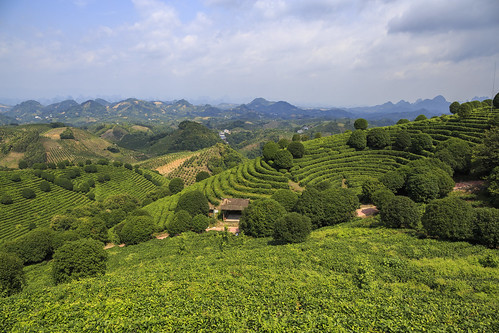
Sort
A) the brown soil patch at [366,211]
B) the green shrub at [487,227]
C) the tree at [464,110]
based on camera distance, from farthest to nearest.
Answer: the tree at [464,110] < the brown soil patch at [366,211] < the green shrub at [487,227]

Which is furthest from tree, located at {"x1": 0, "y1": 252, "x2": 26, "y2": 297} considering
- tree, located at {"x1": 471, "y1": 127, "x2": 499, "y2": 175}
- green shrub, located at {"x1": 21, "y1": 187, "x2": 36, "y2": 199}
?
tree, located at {"x1": 471, "y1": 127, "x2": 499, "y2": 175}

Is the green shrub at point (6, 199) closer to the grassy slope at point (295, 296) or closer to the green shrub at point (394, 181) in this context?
the grassy slope at point (295, 296)

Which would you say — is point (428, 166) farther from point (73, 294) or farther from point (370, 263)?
point (73, 294)

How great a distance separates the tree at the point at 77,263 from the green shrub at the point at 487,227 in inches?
1289

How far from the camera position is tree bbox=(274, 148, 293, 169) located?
160 feet

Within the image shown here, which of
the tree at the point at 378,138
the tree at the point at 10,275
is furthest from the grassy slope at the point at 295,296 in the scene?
the tree at the point at 378,138

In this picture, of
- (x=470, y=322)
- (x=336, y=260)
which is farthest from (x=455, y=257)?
(x=470, y=322)

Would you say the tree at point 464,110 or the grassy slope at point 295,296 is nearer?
the grassy slope at point 295,296

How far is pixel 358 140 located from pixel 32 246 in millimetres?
62887

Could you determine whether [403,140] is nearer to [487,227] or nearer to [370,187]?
[370,187]

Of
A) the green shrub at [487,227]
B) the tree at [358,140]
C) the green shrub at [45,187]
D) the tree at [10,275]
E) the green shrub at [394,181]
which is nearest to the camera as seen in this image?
the green shrub at [487,227]

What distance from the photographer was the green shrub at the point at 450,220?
61.5ft

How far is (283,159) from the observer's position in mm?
48688

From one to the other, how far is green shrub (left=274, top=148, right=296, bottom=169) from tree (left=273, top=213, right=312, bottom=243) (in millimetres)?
25171
